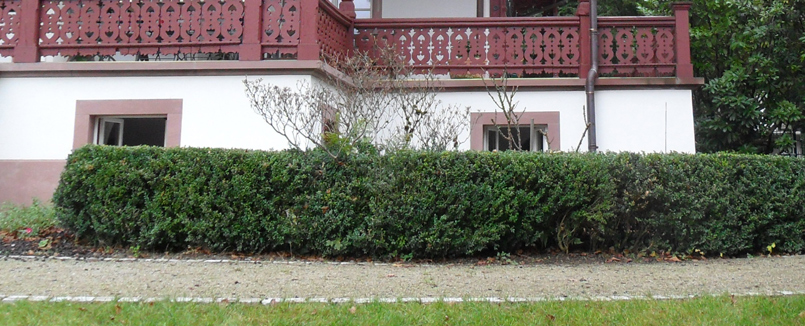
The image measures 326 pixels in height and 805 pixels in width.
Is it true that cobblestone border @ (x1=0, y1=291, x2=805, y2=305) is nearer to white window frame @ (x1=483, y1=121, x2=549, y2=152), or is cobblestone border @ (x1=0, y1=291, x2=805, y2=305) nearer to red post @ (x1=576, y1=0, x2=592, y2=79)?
white window frame @ (x1=483, y1=121, x2=549, y2=152)

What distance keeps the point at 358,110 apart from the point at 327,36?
5.31 feet

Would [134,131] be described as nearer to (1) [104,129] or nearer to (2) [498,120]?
(1) [104,129]

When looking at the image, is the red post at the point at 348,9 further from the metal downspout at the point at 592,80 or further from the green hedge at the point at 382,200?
the metal downspout at the point at 592,80

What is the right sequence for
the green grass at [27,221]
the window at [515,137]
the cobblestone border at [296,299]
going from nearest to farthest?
the cobblestone border at [296,299]
the green grass at [27,221]
the window at [515,137]

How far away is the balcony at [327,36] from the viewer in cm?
788

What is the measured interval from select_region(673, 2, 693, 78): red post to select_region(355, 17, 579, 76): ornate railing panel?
1.46 meters

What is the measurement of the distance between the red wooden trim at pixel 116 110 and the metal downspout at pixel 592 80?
5813 millimetres

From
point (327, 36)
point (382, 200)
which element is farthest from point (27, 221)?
point (327, 36)

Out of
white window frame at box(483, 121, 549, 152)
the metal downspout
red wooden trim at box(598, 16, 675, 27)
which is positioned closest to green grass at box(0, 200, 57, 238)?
white window frame at box(483, 121, 549, 152)

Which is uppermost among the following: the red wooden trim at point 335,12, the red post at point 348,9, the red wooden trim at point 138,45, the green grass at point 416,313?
the red post at point 348,9

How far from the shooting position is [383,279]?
5.12 m

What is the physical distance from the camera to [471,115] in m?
8.85

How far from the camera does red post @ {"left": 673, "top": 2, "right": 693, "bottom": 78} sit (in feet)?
28.3

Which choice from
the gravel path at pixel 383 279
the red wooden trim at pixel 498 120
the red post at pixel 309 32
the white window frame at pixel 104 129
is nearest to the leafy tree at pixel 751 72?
the red wooden trim at pixel 498 120
